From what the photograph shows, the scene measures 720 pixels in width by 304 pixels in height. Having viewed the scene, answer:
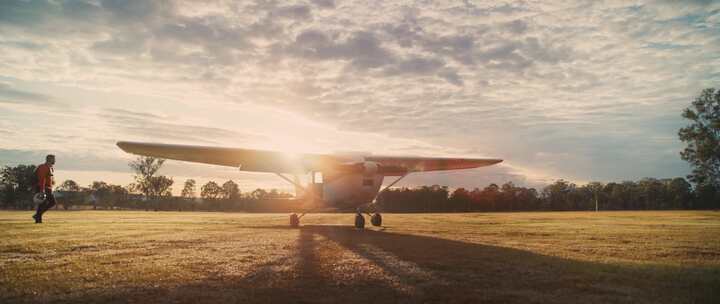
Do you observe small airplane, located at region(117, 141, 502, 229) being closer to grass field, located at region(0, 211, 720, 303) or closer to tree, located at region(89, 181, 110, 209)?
grass field, located at region(0, 211, 720, 303)

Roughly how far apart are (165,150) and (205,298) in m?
13.3

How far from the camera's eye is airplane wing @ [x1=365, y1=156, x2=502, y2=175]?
1940 cm

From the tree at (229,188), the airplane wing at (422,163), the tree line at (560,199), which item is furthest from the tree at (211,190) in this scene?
the airplane wing at (422,163)

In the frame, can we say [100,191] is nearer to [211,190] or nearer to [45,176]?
[211,190]

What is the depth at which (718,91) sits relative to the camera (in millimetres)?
63781

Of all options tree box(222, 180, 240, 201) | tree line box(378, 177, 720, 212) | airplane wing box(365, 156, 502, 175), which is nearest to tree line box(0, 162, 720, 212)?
tree line box(378, 177, 720, 212)

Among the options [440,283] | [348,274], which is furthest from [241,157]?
[440,283]

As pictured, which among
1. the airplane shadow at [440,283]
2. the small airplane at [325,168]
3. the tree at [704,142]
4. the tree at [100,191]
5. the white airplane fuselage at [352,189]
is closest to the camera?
the airplane shadow at [440,283]

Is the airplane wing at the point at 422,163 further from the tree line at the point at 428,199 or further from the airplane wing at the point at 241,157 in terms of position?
the tree line at the point at 428,199

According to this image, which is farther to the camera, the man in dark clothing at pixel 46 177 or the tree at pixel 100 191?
the tree at pixel 100 191

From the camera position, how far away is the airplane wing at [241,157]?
16.5m

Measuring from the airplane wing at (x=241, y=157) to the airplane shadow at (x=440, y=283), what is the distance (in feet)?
35.1

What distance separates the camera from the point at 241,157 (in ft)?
61.9

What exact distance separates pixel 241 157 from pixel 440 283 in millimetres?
14620
